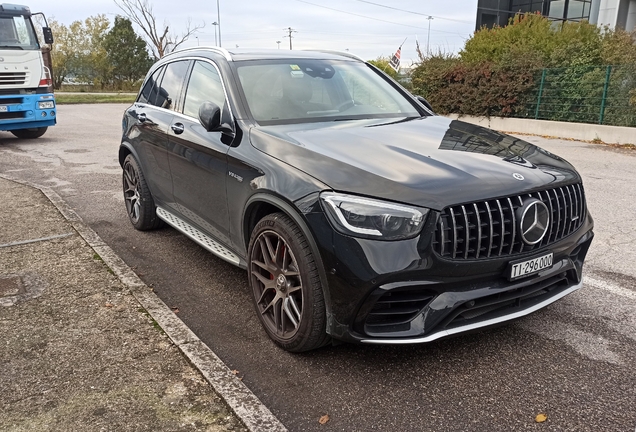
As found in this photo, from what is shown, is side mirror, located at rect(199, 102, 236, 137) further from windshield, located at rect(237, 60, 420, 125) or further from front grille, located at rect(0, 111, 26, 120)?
front grille, located at rect(0, 111, 26, 120)

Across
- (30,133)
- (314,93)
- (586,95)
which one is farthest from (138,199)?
(586,95)

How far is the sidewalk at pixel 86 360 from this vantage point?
8.75 feet

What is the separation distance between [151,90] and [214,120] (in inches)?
87.9

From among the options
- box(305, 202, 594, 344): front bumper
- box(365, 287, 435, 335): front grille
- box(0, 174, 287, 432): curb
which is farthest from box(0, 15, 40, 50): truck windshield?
box(365, 287, 435, 335): front grille

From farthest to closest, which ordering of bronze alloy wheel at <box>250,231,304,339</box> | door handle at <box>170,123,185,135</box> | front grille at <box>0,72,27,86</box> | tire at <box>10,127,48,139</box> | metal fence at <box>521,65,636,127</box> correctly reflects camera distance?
tire at <box>10,127,48,139</box>, metal fence at <box>521,65,636,127</box>, front grille at <box>0,72,27,86</box>, door handle at <box>170,123,185,135</box>, bronze alloy wheel at <box>250,231,304,339</box>

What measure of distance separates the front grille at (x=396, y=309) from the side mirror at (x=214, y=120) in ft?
5.46

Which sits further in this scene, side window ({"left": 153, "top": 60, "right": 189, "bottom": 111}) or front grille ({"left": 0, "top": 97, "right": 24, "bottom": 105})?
front grille ({"left": 0, "top": 97, "right": 24, "bottom": 105})

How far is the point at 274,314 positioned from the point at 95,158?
8.90 meters

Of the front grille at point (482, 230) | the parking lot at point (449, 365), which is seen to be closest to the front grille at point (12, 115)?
the parking lot at point (449, 365)

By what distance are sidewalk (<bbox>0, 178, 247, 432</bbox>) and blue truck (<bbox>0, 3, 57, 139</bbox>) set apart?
30.3ft

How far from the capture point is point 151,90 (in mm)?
5707

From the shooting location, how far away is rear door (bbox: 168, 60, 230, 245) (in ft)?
13.0

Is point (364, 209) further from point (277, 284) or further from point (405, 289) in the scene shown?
point (277, 284)

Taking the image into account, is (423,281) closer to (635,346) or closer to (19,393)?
(635,346)
